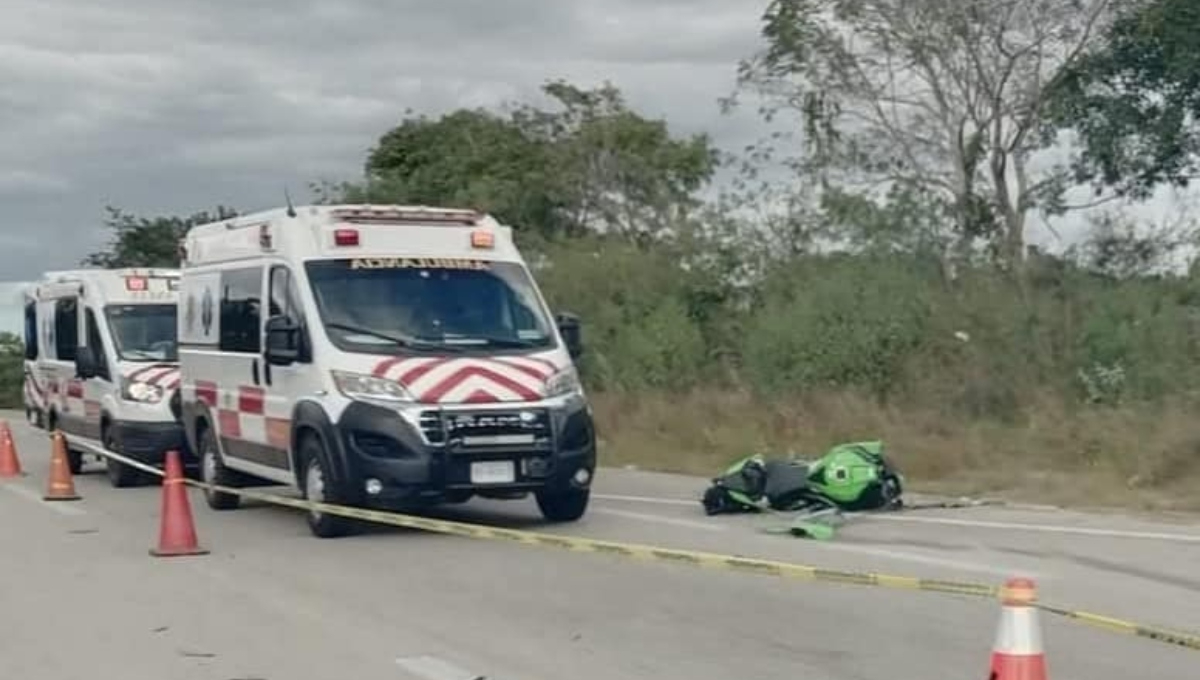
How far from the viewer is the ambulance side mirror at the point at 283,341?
14.8 m

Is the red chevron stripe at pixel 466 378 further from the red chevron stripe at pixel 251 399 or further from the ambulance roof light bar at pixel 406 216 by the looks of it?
the red chevron stripe at pixel 251 399

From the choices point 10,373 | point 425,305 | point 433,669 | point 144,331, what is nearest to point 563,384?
point 425,305

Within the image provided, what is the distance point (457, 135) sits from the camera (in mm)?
48344

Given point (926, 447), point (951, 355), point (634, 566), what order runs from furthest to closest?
point (951, 355) → point (926, 447) → point (634, 566)

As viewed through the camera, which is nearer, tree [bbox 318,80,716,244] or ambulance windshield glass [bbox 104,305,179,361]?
ambulance windshield glass [bbox 104,305,179,361]

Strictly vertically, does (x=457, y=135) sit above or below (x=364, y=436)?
above

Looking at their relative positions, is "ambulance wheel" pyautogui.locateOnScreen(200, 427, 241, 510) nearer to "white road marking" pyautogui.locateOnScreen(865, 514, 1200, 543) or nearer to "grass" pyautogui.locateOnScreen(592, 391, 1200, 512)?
"grass" pyautogui.locateOnScreen(592, 391, 1200, 512)

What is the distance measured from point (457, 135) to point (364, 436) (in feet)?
114

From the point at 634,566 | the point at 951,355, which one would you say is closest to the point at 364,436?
the point at 634,566

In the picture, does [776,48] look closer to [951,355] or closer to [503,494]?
[951,355]

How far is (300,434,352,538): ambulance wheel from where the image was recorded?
14.4 meters

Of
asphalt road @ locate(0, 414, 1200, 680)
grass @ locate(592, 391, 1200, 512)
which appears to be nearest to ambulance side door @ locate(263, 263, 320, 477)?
asphalt road @ locate(0, 414, 1200, 680)

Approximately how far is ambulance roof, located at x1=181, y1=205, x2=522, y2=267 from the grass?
5275 mm

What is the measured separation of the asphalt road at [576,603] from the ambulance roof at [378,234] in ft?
7.56
